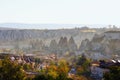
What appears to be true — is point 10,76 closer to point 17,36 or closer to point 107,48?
point 107,48

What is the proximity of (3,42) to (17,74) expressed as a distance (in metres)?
104

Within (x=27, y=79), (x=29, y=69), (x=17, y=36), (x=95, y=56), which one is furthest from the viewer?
(x=17, y=36)

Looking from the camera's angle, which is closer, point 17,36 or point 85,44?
point 85,44

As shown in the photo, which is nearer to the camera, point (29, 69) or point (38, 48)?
point (29, 69)

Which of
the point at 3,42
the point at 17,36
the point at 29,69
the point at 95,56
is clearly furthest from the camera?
the point at 17,36

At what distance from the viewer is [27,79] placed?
29.2 meters

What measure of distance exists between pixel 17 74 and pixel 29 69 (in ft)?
46.0

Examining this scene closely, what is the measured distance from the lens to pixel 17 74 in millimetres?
29250

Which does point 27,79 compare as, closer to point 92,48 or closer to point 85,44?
point 92,48

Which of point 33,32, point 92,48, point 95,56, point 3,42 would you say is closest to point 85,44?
point 92,48

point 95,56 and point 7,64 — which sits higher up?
point 7,64

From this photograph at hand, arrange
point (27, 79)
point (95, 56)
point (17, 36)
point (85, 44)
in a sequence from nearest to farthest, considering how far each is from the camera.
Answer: point (27, 79)
point (95, 56)
point (85, 44)
point (17, 36)

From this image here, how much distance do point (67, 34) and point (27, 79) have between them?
115m

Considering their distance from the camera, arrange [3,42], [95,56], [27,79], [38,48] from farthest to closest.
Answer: [3,42] < [38,48] < [95,56] < [27,79]
